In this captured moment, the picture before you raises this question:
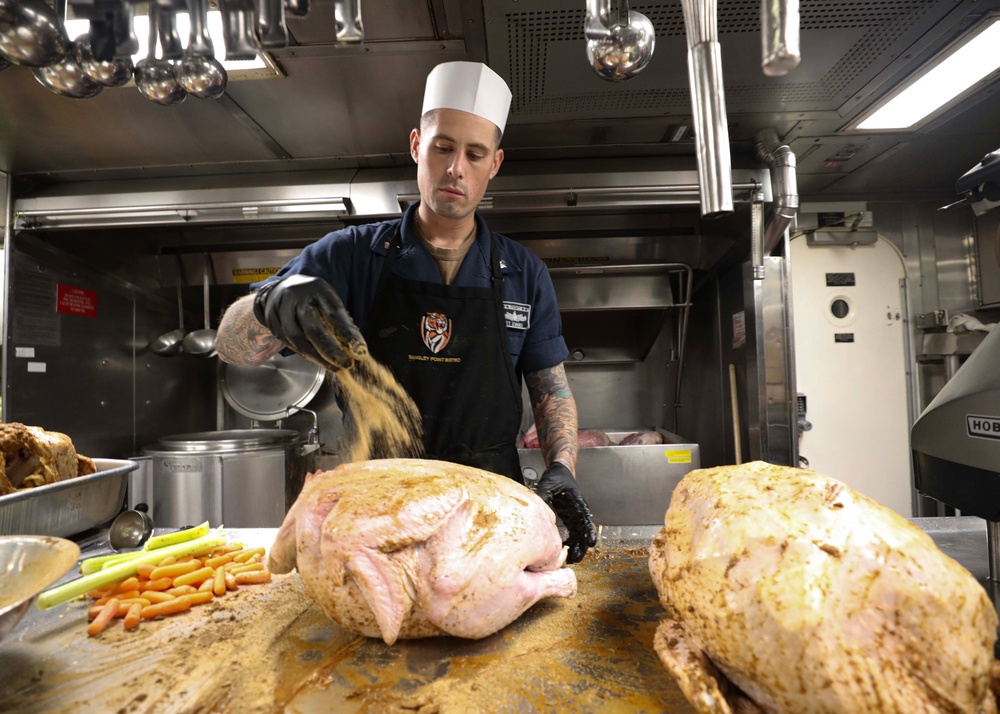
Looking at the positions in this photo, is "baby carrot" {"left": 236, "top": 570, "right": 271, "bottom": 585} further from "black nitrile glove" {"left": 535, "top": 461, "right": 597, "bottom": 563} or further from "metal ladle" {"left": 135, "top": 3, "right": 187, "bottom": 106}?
"metal ladle" {"left": 135, "top": 3, "right": 187, "bottom": 106}

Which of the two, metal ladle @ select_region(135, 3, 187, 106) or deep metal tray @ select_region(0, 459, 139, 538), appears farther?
metal ladle @ select_region(135, 3, 187, 106)

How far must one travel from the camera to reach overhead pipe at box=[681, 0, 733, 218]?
0.79 meters

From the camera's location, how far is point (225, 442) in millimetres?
3713

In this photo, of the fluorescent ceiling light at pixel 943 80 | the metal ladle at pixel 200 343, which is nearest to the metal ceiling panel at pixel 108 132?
the metal ladle at pixel 200 343

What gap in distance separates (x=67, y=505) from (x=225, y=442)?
2.33 metres

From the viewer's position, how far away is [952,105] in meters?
3.07

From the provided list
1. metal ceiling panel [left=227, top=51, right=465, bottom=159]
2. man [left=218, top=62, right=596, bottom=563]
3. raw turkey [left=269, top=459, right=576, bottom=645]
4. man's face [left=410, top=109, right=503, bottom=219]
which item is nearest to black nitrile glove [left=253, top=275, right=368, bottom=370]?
raw turkey [left=269, top=459, right=576, bottom=645]

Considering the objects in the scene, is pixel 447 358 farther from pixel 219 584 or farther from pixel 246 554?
pixel 219 584

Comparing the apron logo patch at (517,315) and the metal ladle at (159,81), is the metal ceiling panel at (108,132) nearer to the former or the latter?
the metal ladle at (159,81)

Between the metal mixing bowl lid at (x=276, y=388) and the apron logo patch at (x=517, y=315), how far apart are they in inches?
106

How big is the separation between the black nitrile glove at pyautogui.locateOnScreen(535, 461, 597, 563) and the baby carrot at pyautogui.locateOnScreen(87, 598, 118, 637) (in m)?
1.10

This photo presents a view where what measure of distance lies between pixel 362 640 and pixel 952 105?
411 cm

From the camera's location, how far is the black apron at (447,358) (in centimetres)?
214

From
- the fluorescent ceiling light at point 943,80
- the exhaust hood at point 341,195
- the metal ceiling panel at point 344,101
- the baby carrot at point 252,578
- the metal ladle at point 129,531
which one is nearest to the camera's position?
the baby carrot at point 252,578
